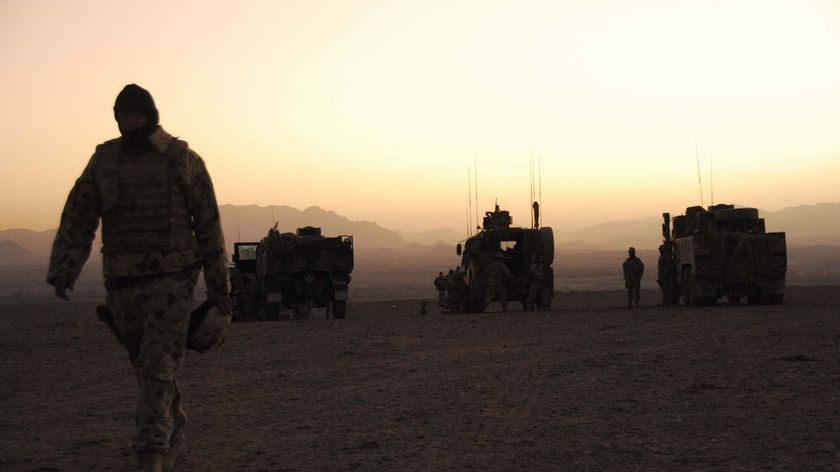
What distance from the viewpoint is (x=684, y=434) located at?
7.31m

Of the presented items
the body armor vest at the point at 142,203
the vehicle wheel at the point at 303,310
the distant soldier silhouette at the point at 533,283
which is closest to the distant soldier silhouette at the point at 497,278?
the distant soldier silhouette at the point at 533,283

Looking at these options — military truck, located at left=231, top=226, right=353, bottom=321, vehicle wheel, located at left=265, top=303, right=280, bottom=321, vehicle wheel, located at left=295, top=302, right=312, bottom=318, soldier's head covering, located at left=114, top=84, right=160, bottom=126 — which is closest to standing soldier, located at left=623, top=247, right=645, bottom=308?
military truck, located at left=231, top=226, right=353, bottom=321

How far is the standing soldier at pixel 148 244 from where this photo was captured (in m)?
5.97

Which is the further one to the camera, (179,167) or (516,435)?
(516,435)

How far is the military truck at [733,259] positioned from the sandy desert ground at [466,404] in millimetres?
9951

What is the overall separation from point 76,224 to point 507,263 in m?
25.2

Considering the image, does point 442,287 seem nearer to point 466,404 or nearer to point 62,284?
point 466,404

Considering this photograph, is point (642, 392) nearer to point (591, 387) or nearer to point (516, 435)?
point (591, 387)

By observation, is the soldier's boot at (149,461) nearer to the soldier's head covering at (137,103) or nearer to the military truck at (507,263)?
the soldier's head covering at (137,103)

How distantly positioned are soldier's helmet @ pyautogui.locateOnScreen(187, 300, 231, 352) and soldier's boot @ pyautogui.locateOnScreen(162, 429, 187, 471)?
64 cm

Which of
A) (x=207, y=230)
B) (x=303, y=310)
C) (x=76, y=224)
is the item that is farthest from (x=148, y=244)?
(x=303, y=310)

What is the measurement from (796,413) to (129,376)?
766cm

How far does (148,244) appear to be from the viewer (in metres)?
6.06

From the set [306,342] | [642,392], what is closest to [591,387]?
[642,392]
